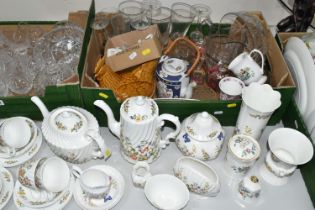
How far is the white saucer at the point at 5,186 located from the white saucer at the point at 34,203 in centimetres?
1

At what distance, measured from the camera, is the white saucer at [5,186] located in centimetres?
82

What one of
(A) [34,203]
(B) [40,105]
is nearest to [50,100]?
(B) [40,105]

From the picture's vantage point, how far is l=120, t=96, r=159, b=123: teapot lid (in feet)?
2.60

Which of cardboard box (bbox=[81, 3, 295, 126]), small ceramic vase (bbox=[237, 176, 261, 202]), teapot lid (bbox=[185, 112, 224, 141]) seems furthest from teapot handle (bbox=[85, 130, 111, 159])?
small ceramic vase (bbox=[237, 176, 261, 202])

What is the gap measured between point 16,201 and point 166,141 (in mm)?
395

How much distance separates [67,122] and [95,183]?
0.53ft

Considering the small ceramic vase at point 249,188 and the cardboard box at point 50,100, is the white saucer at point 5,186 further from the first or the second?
the small ceramic vase at point 249,188

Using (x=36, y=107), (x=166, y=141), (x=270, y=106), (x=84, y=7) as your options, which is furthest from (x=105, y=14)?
(x=270, y=106)

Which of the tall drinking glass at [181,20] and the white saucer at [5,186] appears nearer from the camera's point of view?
the white saucer at [5,186]

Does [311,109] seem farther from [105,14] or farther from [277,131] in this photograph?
[105,14]

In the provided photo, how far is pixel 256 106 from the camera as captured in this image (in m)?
0.86

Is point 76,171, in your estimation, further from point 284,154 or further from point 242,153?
point 284,154

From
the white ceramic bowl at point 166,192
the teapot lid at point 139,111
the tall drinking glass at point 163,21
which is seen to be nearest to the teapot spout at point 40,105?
the teapot lid at point 139,111

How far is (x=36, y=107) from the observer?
94cm
